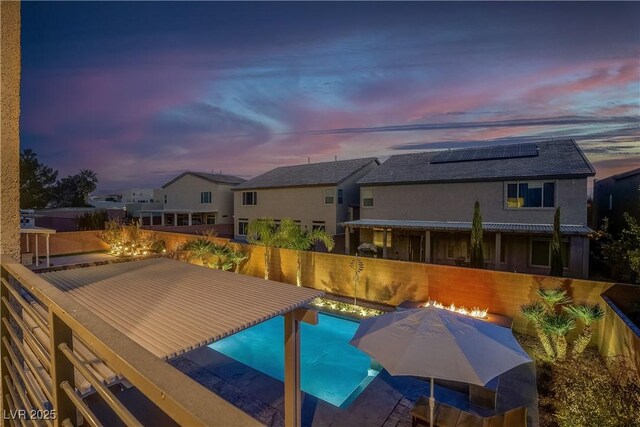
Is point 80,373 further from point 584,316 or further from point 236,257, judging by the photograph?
point 236,257

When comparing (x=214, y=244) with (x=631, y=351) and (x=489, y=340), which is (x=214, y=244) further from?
(x=631, y=351)

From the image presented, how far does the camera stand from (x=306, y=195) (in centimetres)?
2567

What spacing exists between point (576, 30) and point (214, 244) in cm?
1857

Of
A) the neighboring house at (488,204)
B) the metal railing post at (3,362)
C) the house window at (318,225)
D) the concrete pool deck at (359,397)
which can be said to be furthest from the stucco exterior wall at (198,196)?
the metal railing post at (3,362)

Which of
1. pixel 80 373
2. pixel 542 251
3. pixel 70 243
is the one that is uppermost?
pixel 80 373

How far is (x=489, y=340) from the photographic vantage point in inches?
192

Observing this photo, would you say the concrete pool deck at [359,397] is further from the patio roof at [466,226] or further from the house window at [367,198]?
the house window at [367,198]

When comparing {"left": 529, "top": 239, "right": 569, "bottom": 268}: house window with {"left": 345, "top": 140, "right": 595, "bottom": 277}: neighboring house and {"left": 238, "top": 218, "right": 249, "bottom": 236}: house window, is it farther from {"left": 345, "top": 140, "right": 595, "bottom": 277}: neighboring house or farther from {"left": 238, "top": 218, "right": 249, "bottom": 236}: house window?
{"left": 238, "top": 218, "right": 249, "bottom": 236}: house window

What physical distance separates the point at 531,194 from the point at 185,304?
18.4m

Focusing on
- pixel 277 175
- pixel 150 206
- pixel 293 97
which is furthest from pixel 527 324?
pixel 150 206

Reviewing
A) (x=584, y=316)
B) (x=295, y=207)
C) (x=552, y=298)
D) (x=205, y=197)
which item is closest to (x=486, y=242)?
(x=552, y=298)

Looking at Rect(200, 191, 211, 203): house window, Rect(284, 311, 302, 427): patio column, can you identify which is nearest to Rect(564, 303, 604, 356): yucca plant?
Rect(284, 311, 302, 427): patio column

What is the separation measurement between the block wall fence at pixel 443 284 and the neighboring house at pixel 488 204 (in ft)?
21.7

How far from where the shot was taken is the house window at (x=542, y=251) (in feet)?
54.2
